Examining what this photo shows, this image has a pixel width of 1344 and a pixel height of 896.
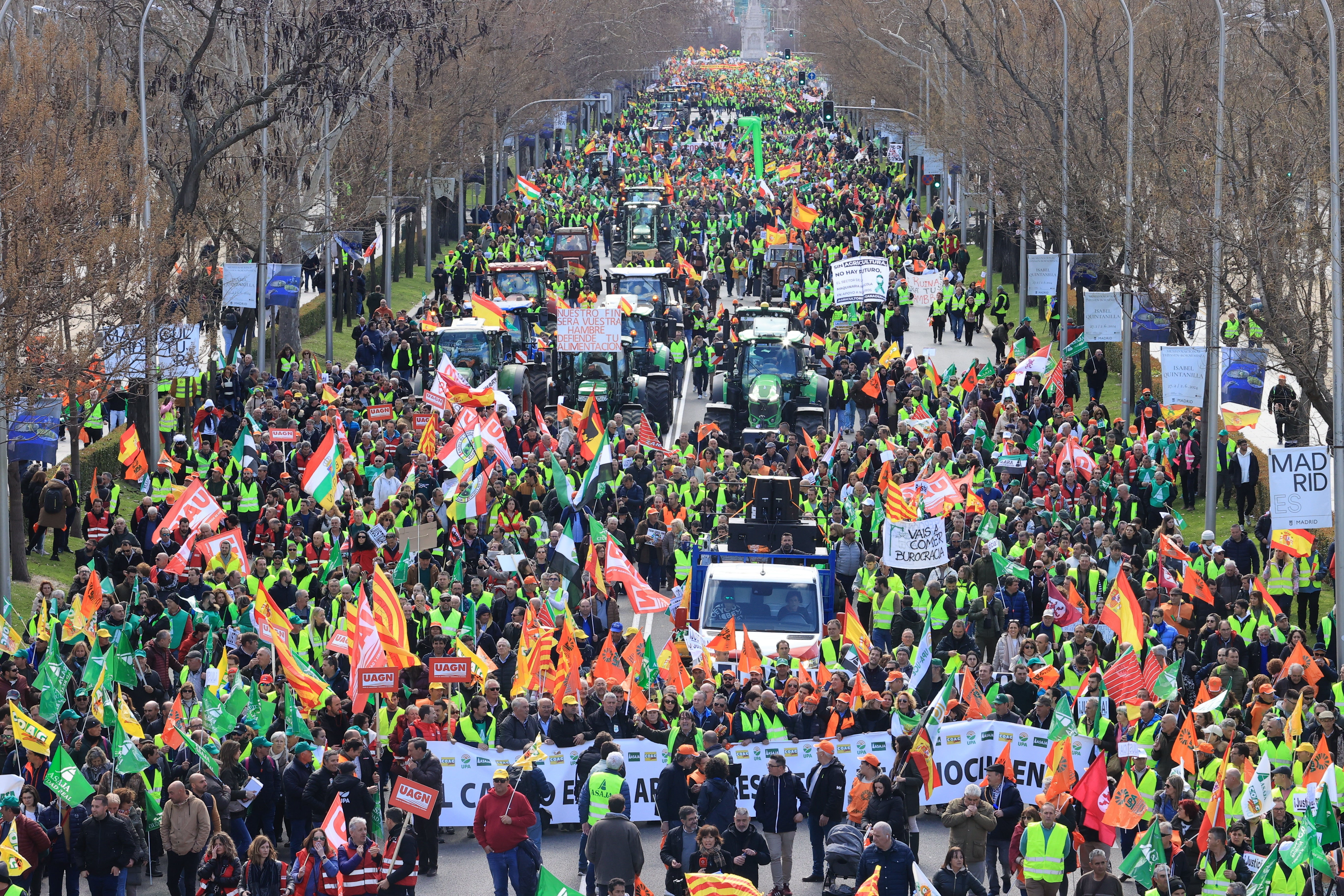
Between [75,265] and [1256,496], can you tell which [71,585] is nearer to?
[75,265]

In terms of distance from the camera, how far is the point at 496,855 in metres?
15.3

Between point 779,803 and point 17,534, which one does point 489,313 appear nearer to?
point 17,534

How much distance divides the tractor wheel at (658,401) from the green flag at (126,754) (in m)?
20.2

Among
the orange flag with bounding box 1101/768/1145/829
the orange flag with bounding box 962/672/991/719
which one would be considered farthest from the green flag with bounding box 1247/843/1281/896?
the orange flag with bounding box 962/672/991/719

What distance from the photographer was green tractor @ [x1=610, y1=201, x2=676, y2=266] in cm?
6116

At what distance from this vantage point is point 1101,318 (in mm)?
35406

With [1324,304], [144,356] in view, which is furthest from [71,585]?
[1324,304]

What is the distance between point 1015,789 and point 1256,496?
1542 centimetres

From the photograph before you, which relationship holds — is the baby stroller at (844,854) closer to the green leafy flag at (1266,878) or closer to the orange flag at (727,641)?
the green leafy flag at (1266,878)

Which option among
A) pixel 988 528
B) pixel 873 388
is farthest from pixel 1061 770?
pixel 873 388

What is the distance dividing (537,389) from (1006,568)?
49.9 feet

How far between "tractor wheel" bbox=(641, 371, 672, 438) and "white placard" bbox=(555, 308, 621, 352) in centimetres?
97

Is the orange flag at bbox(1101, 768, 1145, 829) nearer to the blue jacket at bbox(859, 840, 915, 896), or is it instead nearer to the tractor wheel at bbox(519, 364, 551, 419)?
the blue jacket at bbox(859, 840, 915, 896)

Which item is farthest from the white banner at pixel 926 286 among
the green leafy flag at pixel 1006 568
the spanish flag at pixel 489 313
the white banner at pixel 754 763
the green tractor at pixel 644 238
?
the white banner at pixel 754 763
